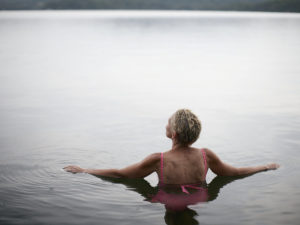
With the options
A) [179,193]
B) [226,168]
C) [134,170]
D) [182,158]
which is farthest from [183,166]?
[226,168]

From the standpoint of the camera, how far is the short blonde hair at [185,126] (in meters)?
5.39

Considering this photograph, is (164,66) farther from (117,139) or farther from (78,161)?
(78,161)

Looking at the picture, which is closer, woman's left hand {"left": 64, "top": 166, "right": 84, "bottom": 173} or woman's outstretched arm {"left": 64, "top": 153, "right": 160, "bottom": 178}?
woman's outstretched arm {"left": 64, "top": 153, "right": 160, "bottom": 178}

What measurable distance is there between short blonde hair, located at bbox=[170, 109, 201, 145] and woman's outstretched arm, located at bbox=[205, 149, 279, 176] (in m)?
0.53

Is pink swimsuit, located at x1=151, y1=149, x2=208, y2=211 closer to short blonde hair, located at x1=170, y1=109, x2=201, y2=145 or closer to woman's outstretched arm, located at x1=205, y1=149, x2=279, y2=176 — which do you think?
woman's outstretched arm, located at x1=205, y1=149, x2=279, y2=176

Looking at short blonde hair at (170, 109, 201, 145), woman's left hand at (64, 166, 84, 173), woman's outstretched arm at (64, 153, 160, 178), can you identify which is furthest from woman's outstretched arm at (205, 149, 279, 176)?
woman's left hand at (64, 166, 84, 173)

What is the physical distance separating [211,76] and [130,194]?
559 inches

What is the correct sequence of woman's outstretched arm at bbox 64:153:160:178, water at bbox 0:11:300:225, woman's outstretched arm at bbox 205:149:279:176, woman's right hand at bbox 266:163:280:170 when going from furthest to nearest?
woman's right hand at bbox 266:163:280:170, water at bbox 0:11:300:225, woman's outstretched arm at bbox 205:149:279:176, woman's outstretched arm at bbox 64:153:160:178

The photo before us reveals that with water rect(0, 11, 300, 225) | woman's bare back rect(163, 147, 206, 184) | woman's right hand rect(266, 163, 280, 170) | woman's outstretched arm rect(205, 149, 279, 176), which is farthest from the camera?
woman's right hand rect(266, 163, 280, 170)

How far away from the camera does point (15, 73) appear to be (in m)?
19.8

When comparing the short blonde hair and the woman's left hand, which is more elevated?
the short blonde hair

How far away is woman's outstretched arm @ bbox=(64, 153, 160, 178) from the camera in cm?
577

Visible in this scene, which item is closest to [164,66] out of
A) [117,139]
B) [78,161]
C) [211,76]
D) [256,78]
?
[211,76]

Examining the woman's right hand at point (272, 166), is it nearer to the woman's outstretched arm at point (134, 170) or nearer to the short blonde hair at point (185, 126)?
the woman's outstretched arm at point (134, 170)
